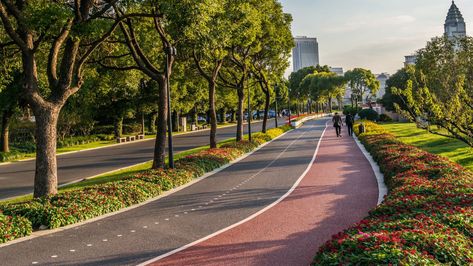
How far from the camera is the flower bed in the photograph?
6098 mm

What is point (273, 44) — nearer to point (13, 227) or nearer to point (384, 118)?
point (13, 227)

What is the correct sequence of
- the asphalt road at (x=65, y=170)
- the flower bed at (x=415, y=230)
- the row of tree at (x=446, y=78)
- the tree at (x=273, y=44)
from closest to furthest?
the flower bed at (x=415, y=230), the row of tree at (x=446, y=78), the asphalt road at (x=65, y=170), the tree at (x=273, y=44)

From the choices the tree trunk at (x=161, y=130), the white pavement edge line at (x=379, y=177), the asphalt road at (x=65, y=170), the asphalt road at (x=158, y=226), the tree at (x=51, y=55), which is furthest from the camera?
the tree trunk at (x=161, y=130)

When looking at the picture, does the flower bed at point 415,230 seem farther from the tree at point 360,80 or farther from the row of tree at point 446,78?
the tree at point 360,80

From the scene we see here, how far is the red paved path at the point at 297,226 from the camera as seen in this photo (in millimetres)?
8211

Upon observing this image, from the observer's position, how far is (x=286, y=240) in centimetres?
916

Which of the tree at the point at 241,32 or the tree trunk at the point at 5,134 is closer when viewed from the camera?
the tree at the point at 241,32

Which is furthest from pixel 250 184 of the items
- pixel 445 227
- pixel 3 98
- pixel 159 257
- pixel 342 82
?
pixel 342 82

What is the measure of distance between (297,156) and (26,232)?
16301mm

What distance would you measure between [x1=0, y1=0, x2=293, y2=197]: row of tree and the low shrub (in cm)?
261

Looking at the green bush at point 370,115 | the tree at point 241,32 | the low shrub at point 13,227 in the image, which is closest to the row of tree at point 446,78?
the tree at point 241,32

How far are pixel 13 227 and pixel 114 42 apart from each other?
10.4 m

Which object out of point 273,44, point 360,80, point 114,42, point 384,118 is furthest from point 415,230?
point 360,80

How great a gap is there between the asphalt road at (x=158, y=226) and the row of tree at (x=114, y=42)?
130 inches
